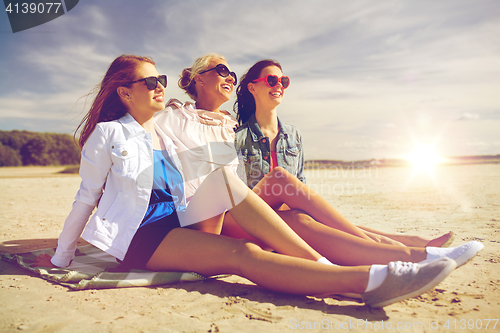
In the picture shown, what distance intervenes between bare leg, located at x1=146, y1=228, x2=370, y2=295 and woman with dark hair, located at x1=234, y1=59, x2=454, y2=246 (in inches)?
52.1

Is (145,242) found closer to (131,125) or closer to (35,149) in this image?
(131,125)

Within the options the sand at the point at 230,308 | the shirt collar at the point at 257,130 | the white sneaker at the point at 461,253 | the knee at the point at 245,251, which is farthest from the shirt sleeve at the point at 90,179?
the white sneaker at the point at 461,253

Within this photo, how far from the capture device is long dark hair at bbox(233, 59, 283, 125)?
164 inches

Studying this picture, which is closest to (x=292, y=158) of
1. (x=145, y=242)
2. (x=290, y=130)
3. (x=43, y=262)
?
(x=290, y=130)

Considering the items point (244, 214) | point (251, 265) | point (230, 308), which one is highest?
point (244, 214)

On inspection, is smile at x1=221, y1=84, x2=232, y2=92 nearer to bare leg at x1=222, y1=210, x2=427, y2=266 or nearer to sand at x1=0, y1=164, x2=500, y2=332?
bare leg at x1=222, y1=210, x2=427, y2=266

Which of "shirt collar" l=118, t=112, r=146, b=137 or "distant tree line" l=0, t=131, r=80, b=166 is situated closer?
"shirt collar" l=118, t=112, r=146, b=137

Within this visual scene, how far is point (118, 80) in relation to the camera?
2.90 meters

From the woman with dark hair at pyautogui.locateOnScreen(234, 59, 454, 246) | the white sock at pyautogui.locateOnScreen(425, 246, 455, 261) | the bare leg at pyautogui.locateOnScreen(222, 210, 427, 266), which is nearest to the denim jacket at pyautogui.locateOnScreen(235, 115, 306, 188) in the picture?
the woman with dark hair at pyautogui.locateOnScreen(234, 59, 454, 246)

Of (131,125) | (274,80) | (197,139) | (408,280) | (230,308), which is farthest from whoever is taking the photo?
(274,80)

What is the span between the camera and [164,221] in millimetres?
2625

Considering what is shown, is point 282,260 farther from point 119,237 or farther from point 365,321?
point 119,237

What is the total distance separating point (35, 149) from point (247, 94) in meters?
30.0

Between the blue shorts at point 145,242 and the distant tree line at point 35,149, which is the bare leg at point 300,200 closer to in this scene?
the blue shorts at point 145,242
